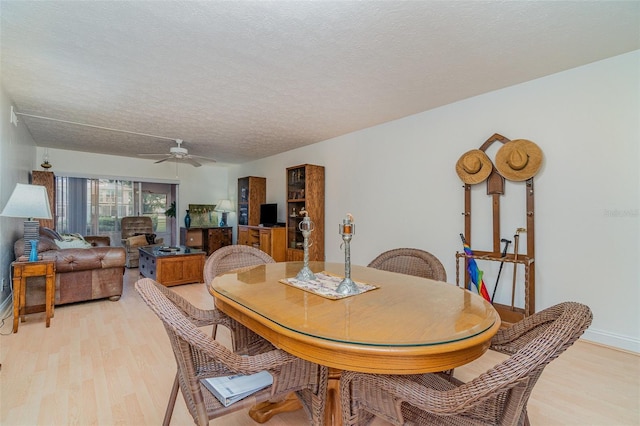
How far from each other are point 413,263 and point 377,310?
3.24 ft

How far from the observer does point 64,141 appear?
534 cm

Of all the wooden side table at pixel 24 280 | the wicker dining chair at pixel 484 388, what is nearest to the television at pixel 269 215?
the wooden side table at pixel 24 280

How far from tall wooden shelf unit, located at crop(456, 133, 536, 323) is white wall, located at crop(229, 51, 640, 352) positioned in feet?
0.25

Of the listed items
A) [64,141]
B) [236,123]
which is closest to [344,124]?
[236,123]

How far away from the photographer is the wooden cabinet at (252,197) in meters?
6.52

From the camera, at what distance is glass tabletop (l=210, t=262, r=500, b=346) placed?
1053 mm

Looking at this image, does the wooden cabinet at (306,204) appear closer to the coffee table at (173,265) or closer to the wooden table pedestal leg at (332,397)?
the coffee table at (173,265)

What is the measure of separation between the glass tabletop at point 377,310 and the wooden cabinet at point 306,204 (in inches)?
126

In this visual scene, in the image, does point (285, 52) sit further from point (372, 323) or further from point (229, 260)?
point (372, 323)

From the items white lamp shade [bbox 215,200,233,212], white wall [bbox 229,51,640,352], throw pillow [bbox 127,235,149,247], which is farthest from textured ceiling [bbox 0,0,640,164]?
white lamp shade [bbox 215,200,233,212]

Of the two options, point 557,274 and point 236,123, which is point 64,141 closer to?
point 236,123

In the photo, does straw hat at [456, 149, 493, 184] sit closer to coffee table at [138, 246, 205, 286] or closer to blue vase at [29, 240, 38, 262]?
coffee table at [138, 246, 205, 286]

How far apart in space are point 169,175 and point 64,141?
7.29 feet

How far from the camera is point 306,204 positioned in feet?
16.4
